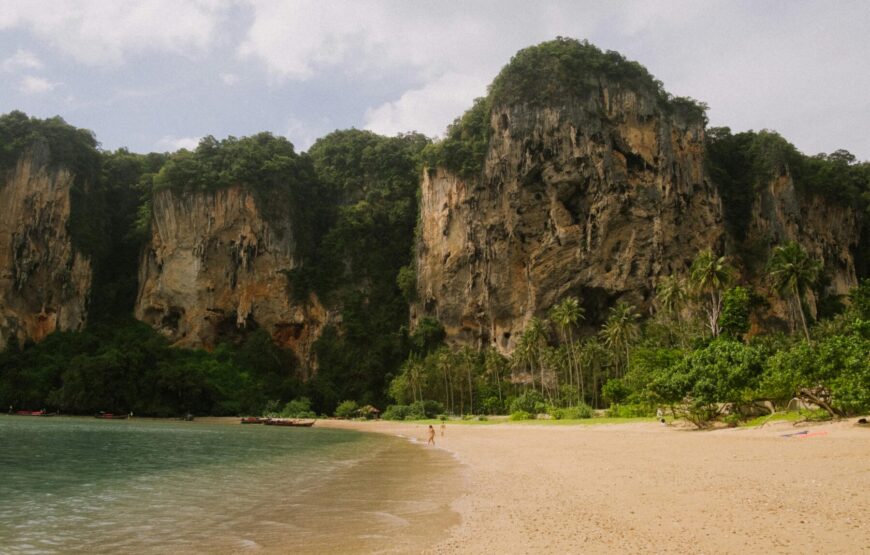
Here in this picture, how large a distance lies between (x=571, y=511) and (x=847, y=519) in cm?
426

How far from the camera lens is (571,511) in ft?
35.2

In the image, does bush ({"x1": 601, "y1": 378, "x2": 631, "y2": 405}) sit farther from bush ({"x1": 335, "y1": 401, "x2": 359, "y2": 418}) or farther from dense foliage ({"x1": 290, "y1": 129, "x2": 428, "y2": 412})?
dense foliage ({"x1": 290, "y1": 129, "x2": 428, "y2": 412})

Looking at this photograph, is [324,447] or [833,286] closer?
[324,447]

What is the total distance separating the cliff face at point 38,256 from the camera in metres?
85.5

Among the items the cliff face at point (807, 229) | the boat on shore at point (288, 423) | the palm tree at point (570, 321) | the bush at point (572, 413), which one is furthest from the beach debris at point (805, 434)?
the cliff face at point (807, 229)

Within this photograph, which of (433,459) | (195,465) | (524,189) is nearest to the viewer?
(195,465)

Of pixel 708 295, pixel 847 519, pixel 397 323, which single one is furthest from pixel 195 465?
pixel 397 323

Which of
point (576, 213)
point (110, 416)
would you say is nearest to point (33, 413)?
point (110, 416)

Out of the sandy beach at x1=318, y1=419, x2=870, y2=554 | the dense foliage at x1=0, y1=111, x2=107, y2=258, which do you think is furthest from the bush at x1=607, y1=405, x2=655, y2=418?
the dense foliage at x1=0, y1=111, x2=107, y2=258

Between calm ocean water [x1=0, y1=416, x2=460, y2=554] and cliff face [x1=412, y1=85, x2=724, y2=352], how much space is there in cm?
5573

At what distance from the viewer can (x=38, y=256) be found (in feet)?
291

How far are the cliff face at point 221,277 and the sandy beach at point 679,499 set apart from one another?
7704cm

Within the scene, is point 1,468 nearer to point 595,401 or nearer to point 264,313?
point 595,401

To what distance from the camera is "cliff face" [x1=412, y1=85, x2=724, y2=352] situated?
7588 centimetres
